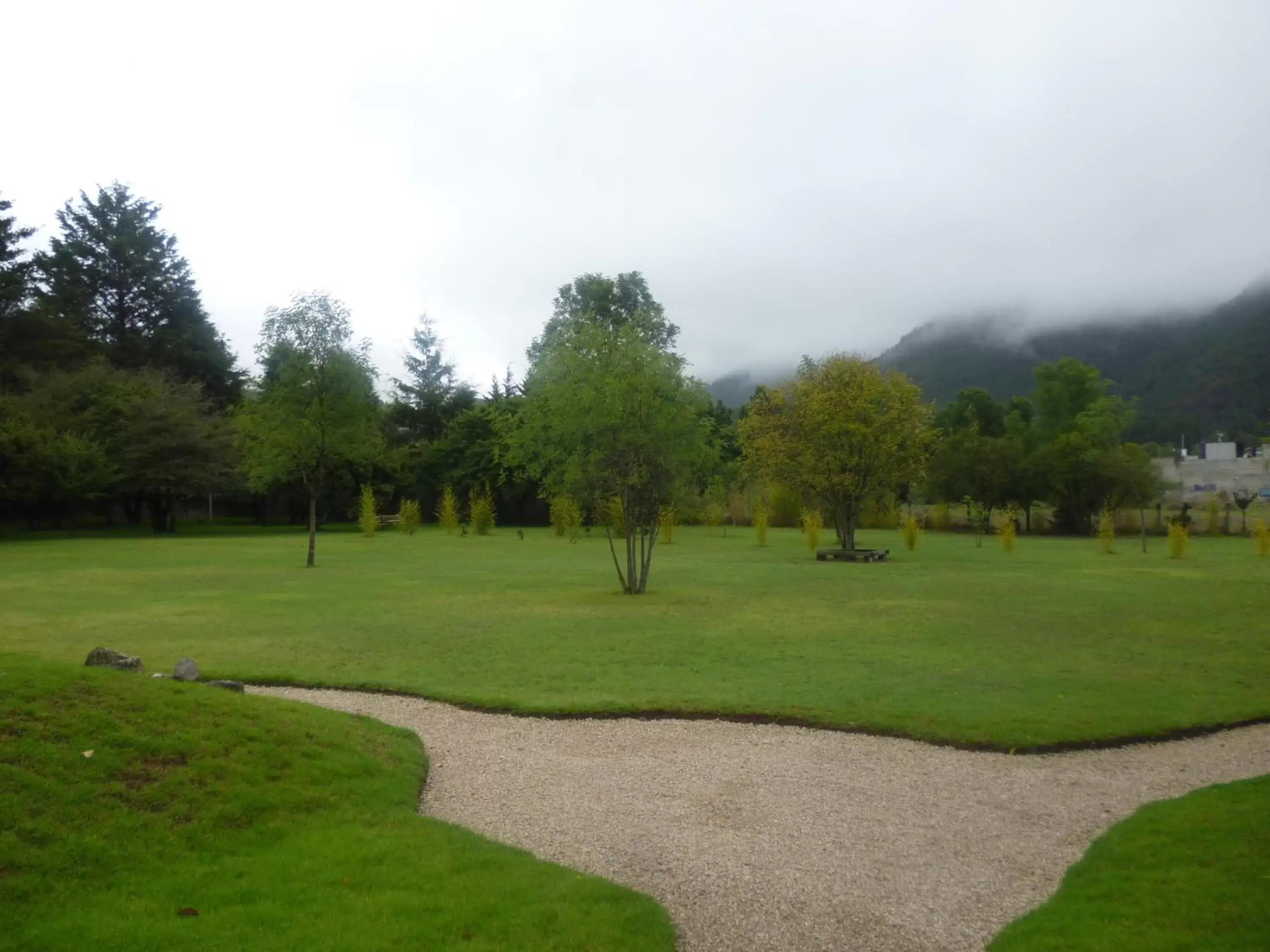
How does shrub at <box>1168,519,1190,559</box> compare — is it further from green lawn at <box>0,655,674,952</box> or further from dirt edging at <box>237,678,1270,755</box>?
green lawn at <box>0,655,674,952</box>

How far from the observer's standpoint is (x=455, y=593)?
749 inches

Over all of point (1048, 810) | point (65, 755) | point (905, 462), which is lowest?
point (1048, 810)

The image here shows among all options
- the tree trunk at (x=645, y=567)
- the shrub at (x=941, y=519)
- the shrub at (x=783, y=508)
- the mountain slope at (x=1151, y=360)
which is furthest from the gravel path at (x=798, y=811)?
the mountain slope at (x=1151, y=360)

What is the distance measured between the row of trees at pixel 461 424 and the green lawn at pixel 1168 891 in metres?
12.8

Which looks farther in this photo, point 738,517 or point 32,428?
point 738,517

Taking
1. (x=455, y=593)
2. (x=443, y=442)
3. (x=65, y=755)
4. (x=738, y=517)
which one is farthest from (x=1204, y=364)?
(x=65, y=755)

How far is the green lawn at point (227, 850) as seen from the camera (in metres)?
4.36

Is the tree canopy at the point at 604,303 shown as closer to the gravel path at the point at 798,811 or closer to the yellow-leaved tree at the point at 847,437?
the yellow-leaved tree at the point at 847,437

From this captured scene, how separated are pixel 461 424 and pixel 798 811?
47.8 m

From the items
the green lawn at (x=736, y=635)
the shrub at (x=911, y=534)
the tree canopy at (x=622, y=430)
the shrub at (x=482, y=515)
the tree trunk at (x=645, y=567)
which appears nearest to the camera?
the green lawn at (x=736, y=635)

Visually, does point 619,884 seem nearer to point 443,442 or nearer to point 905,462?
point 905,462

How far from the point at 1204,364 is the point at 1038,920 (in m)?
74.8

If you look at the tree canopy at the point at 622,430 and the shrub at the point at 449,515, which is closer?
the tree canopy at the point at 622,430

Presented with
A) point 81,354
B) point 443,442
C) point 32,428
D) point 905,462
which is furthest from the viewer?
point 443,442
